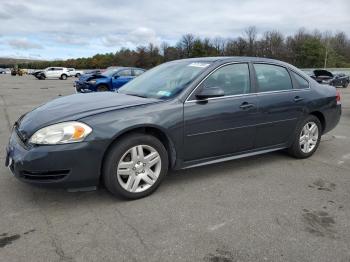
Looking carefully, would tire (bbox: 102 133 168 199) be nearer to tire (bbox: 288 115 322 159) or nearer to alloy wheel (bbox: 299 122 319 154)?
tire (bbox: 288 115 322 159)

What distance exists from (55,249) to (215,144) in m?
2.16

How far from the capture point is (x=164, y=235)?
122 inches

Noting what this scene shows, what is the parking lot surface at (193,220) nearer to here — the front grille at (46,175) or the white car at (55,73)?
the front grille at (46,175)

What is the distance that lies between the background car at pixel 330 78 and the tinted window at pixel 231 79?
74.6ft

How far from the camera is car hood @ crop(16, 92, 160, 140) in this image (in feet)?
11.9

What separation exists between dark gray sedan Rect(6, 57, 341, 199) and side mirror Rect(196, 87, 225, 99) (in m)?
0.01

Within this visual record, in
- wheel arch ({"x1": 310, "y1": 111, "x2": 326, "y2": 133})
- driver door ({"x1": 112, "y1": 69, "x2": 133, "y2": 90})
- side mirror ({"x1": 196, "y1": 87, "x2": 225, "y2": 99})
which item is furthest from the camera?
driver door ({"x1": 112, "y1": 69, "x2": 133, "y2": 90})

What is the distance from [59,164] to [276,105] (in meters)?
2.91

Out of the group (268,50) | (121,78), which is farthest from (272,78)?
(268,50)

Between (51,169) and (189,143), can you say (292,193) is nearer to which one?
(189,143)

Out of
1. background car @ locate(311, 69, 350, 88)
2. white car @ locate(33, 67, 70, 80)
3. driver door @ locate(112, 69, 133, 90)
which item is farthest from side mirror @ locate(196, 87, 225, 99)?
white car @ locate(33, 67, 70, 80)

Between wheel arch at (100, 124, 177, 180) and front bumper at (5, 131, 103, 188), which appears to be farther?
wheel arch at (100, 124, 177, 180)

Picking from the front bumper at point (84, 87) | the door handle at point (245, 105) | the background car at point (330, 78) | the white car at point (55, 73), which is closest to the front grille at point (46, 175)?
the door handle at point (245, 105)

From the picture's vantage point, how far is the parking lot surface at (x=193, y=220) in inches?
112
